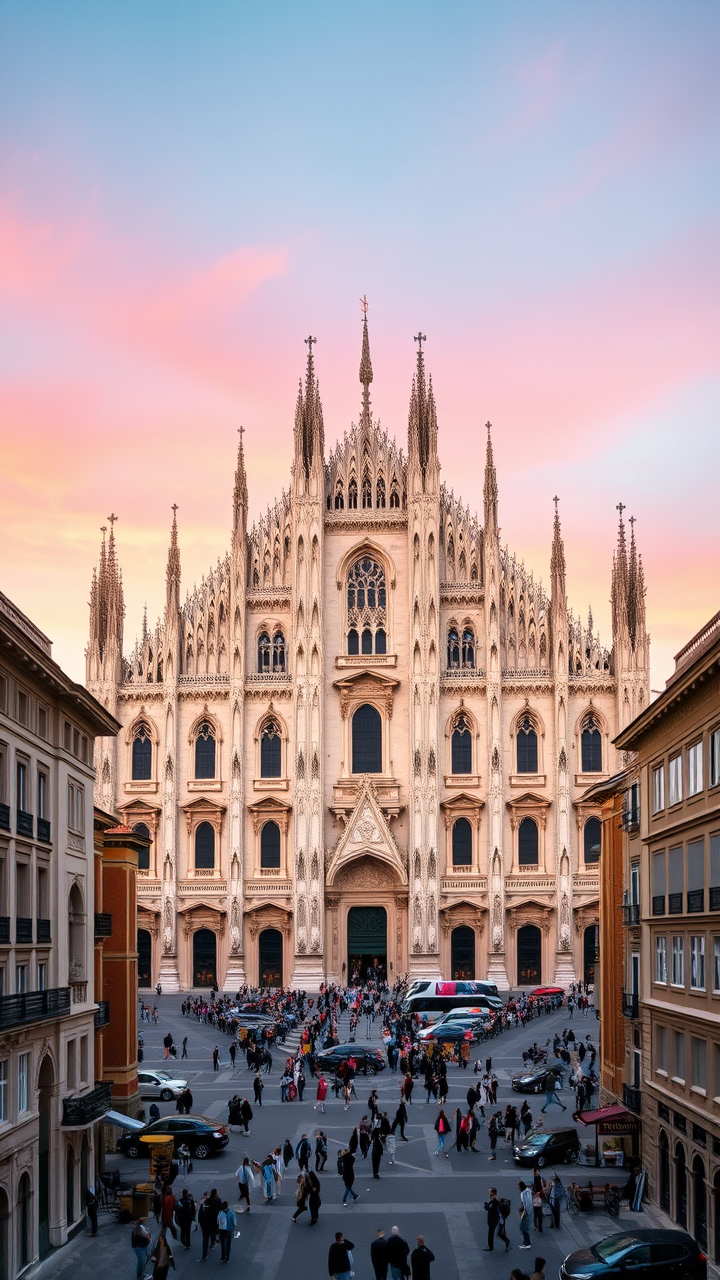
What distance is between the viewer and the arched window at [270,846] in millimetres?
78188

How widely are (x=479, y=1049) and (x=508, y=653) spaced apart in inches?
1036

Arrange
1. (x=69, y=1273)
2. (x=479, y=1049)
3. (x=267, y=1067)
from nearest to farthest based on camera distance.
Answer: (x=69, y=1273)
(x=267, y=1067)
(x=479, y=1049)

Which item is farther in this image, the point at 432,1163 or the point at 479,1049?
the point at 479,1049

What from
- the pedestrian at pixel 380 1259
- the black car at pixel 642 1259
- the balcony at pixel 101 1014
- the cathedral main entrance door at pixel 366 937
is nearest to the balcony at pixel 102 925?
the balcony at pixel 101 1014

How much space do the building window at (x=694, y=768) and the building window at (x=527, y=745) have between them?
47.6 meters

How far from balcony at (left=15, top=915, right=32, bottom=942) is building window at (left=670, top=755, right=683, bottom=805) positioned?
14.2 metres

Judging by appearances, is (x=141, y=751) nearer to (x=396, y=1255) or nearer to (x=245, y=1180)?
(x=245, y=1180)

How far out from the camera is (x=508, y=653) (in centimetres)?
7894

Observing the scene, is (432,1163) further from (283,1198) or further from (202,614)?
(202,614)

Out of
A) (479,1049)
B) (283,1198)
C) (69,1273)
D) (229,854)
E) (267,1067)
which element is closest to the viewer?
(69,1273)

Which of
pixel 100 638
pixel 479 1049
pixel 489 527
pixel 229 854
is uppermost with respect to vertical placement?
pixel 489 527

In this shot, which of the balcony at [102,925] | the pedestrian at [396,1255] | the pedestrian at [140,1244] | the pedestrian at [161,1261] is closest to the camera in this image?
the pedestrian at [396,1255]

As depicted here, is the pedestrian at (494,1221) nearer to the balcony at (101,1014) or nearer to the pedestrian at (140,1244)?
the pedestrian at (140,1244)

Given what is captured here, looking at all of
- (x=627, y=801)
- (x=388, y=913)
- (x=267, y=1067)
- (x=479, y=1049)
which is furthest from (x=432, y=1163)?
(x=388, y=913)
